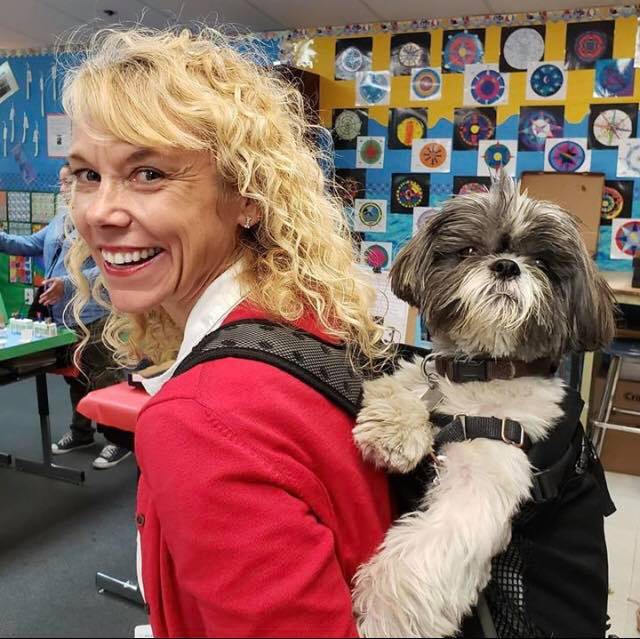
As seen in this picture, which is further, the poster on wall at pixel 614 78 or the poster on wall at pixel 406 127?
the poster on wall at pixel 406 127

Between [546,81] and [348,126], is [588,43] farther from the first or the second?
[348,126]

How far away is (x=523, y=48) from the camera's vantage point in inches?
164

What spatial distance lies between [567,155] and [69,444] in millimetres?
3711

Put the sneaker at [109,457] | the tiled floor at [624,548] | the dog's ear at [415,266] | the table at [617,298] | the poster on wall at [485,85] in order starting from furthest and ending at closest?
the poster on wall at [485,85] < the sneaker at [109,457] < the table at [617,298] < the tiled floor at [624,548] < the dog's ear at [415,266]

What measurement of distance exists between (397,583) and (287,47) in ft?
15.6

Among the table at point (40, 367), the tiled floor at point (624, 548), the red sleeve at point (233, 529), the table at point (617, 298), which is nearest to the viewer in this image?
the red sleeve at point (233, 529)

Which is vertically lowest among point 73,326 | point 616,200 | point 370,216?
point 73,326

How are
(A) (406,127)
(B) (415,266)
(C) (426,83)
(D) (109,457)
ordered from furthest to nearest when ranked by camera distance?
(A) (406,127) < (C) (426,83) < (D) (109,457) < (B) (415,266)

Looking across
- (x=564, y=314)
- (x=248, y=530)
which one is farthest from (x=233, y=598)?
(x=564, y=314)

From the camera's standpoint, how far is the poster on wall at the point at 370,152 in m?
4.67

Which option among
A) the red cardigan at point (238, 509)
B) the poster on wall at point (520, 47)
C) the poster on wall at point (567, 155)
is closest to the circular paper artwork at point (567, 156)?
the poster on wall at point (567, 155)

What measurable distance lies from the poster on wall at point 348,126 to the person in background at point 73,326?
215 cm

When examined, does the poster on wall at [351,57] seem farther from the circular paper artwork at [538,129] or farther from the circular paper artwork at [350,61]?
the circular paper artwork at [538,129]

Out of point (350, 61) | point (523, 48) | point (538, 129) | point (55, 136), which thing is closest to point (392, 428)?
point (538, 129)
